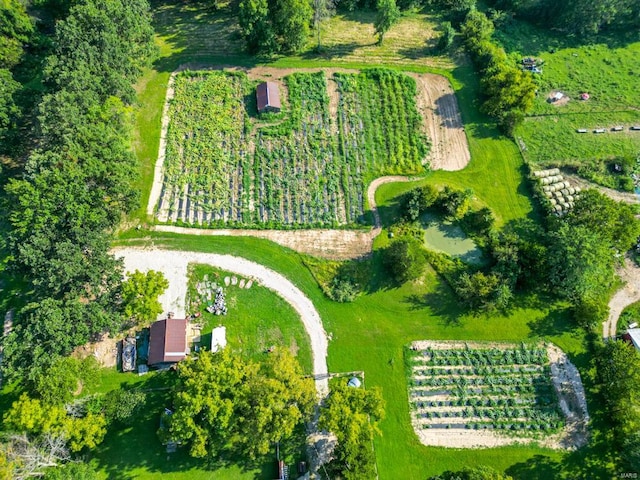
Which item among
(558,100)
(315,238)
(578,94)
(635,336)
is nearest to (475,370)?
(635,336)

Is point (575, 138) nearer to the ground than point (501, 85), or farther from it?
nearer to the ground

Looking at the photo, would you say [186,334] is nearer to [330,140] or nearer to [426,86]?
[330,140]

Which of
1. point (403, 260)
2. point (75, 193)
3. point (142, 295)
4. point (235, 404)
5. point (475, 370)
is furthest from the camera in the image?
point (403, 260)

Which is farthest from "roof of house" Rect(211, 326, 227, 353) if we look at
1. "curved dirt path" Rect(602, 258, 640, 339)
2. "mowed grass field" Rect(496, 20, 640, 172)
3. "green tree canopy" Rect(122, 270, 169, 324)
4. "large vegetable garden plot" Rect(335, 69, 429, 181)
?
"mowed grass field" Rect(496, 20, 640, 172)

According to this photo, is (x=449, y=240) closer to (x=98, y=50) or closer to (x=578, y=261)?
(x=578, y=261)

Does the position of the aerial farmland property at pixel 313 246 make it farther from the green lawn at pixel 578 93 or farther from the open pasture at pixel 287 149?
the green lawn at pixel 578 93

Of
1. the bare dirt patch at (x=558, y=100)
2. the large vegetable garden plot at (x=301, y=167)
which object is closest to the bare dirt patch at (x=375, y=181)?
the large vegetable garden plot at (x=301, y=167)
